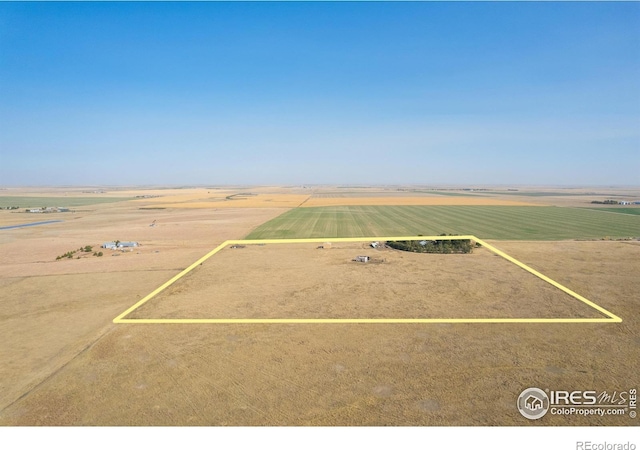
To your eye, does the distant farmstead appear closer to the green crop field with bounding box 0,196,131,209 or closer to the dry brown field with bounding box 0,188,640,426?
the dry brown field with bounding box 0,188,640,426

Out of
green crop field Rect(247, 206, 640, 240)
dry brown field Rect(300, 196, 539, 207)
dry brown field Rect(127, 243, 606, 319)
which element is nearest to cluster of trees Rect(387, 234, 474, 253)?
dry brown field Rect(127, 243, 606, 319)

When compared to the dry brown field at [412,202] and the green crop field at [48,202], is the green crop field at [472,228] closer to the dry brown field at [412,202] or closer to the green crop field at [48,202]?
the dry brown field at [412,202]

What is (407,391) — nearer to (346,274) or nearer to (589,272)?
(346,274)

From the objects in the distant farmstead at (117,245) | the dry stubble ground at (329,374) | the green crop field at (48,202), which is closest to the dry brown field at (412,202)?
the distant farmstead at (117,245)

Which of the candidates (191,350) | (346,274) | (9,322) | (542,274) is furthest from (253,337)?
(542,274)

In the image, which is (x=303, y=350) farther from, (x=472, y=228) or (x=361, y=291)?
(x=472, y=228)

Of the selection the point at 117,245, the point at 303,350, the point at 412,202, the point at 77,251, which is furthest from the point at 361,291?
the point at 412,202
